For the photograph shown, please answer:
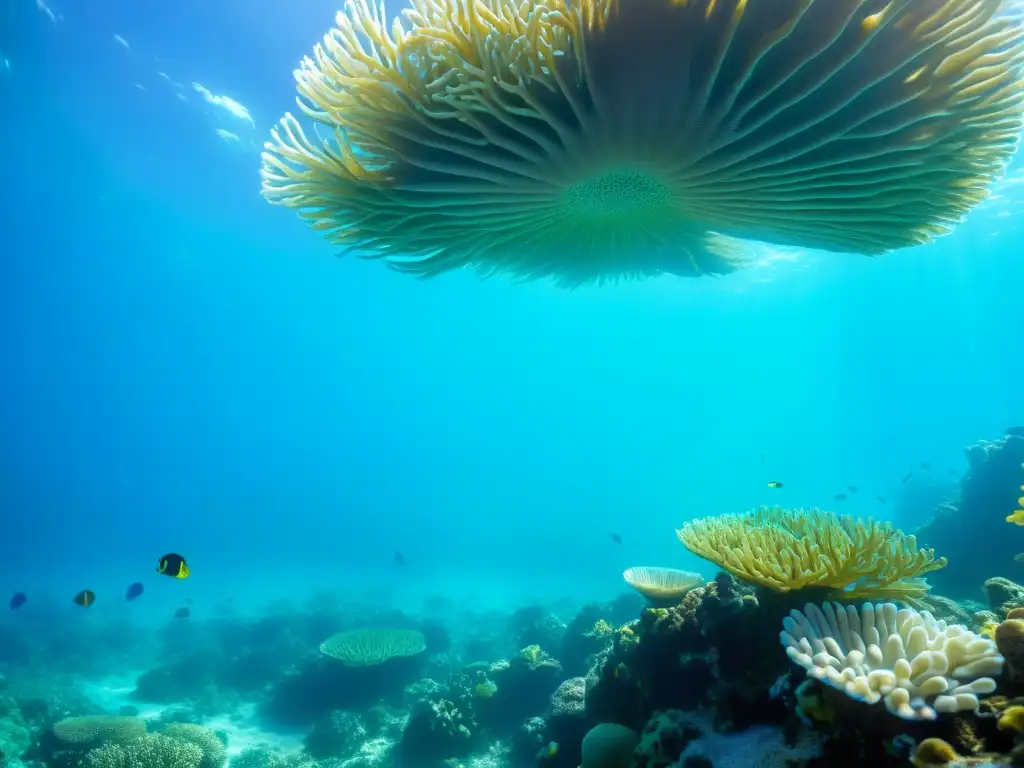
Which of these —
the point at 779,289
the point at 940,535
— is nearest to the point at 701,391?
the point at 779,289

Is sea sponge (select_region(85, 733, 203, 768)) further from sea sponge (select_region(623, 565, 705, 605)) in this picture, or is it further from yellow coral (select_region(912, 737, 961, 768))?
yellow coral (select_region(912, 737, 961, 768))

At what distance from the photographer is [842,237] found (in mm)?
5207

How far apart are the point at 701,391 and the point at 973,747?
94.1 metres

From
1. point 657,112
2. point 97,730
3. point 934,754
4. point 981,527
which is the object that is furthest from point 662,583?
point 981,527

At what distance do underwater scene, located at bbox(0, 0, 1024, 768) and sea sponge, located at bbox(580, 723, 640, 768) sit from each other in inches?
1.0

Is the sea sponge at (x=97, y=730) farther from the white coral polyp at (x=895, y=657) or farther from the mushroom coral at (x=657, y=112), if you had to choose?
the white coral polyp at (x=895, y=657)

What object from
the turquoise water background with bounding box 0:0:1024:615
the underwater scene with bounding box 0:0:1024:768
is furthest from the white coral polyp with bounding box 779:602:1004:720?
the turquoise water background with bounding box 0:0:1024:615

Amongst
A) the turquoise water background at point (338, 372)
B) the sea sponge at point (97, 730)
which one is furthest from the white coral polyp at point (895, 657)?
the turquoise water background at point (338, 372)

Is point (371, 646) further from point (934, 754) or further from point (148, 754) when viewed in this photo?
point (934, 754)

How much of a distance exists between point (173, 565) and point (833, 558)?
9760 millimetres

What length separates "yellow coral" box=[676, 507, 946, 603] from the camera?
12.1 feet

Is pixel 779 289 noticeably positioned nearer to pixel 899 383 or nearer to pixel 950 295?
pixel 950 295

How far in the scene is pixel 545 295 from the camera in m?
45.3

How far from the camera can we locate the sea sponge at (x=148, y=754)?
8664 mm
